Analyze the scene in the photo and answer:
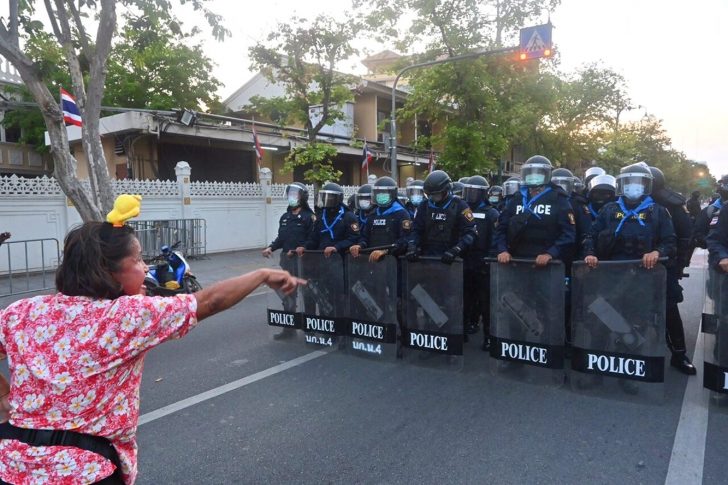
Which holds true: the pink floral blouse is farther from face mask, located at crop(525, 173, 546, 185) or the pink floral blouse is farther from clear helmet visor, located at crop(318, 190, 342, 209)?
clear helmet visor, located at crop(318, 190, 342, 209)

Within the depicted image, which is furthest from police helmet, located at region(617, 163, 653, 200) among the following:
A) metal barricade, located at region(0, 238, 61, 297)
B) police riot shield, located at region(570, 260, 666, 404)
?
metal barricade, located at region(0, 238, 61, 297)

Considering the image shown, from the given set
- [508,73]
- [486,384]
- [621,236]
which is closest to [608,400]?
[486,384]

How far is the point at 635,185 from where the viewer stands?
201 inches

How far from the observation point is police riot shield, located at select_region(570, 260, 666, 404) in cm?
440

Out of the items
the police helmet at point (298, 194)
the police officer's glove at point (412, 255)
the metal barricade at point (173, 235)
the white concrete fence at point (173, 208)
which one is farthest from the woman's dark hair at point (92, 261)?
the white concrete fence at point (173, 208)

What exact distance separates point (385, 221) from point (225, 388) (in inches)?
106

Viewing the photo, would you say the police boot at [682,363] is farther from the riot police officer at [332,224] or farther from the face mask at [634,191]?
the riot police officer at [332,224]

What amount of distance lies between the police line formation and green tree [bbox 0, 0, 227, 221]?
13.1 ft

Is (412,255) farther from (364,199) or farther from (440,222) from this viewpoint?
(364,199)

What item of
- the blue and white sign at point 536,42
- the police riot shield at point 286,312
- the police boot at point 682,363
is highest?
the blue and white sign at point 536,42

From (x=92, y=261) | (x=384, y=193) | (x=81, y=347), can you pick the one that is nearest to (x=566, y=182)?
(x=384, y=193)

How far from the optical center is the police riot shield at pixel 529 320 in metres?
4.77

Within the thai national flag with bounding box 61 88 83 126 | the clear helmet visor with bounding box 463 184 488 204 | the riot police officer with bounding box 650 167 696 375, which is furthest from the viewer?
the thai national flag with bounding box 61 88 83 126

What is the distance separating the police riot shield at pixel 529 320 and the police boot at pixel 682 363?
4.59 ft
